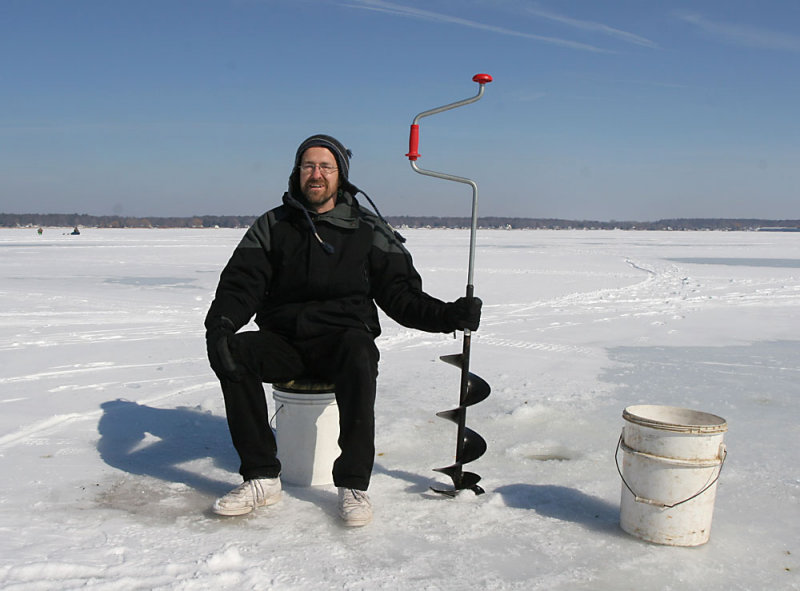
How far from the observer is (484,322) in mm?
9641

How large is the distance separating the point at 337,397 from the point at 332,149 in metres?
1.19

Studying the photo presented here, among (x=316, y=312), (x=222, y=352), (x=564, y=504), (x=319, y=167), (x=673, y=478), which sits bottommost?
(x=564, y=504)

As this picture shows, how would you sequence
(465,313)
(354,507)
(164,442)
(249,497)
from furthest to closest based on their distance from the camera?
(164,442), (465,313), (249,497), (354,507)

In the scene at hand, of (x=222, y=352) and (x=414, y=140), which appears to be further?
(x=414, y=140)

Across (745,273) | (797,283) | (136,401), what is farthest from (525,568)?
(745,273)

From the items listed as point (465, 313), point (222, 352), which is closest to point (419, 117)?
point (465, 313)

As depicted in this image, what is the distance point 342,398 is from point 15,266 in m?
19.3

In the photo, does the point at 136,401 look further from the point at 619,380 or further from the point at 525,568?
the point at 619,380

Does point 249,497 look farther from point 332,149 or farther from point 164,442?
point 332,149

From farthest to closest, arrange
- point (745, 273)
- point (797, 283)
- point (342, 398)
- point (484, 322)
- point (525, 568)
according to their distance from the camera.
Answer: point (745, 273)
point (797, 283)
point (484, 322)
point (342, 398)
point (525, 568)

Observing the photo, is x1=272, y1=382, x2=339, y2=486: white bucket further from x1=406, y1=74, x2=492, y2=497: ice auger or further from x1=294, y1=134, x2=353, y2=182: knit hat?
x1=294, y1=134, x2=353, y2=182: knit hat

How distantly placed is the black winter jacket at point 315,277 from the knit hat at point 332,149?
6.4 inches

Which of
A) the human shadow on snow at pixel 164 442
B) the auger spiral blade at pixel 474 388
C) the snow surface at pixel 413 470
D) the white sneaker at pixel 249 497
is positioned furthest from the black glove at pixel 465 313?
the human shadow on snow at pixel 164 442

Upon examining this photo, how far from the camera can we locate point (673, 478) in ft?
9.11
